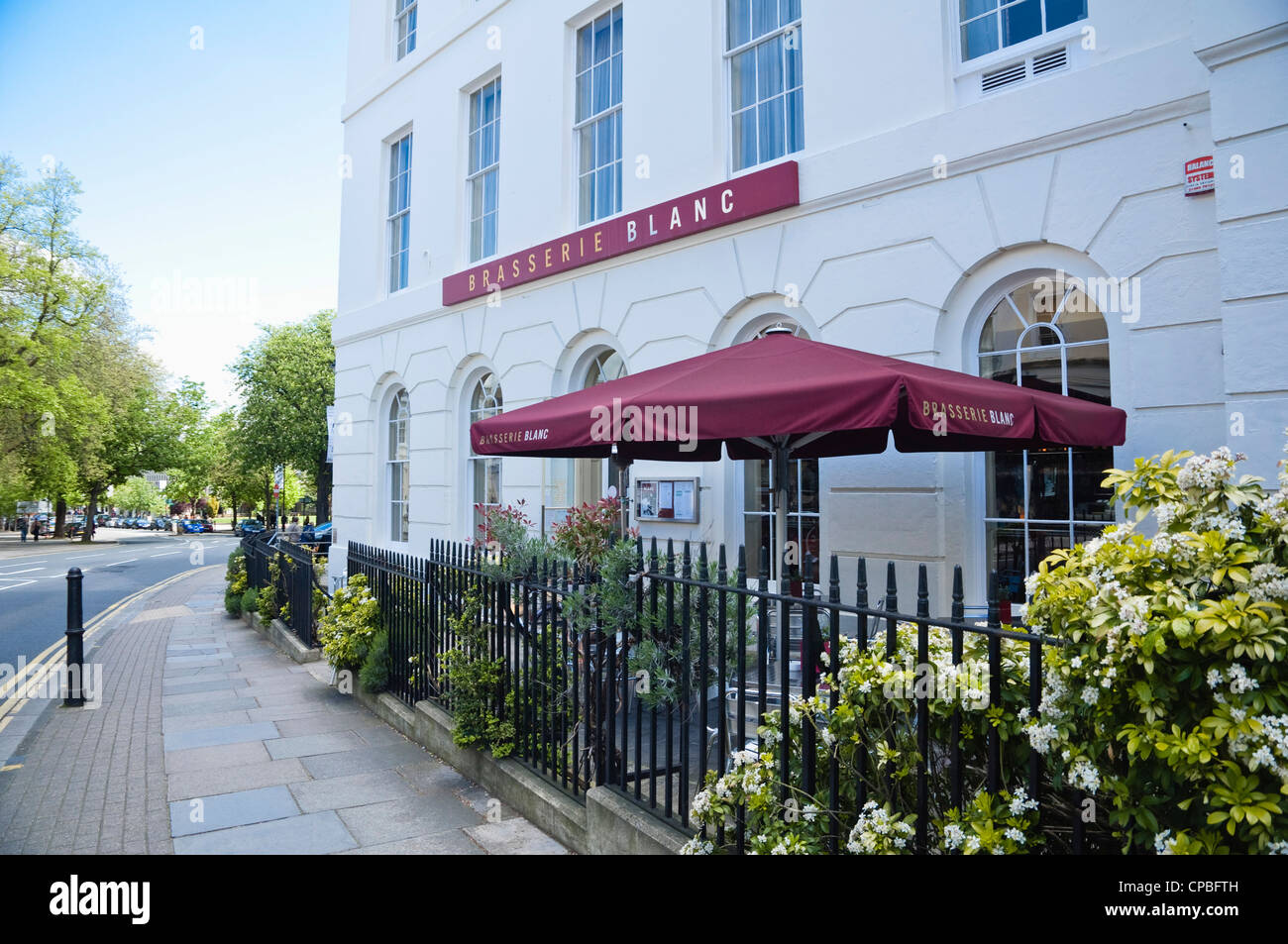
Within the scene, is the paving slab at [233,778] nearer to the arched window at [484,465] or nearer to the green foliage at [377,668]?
the green foliage at [377,668]

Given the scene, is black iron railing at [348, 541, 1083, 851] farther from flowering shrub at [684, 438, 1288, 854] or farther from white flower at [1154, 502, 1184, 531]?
white flower at [1154, 502, 1184, 531]

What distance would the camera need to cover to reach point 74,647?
319 inches

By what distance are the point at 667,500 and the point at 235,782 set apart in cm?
466

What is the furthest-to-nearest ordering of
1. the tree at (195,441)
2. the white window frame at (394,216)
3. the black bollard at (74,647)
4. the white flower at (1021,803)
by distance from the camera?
1. the tree at (195,441)
2. the white window frame at (394,216)
3. the black bollard at (74,647)
4. the white flower at (1021,803)

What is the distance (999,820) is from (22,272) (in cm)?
4217

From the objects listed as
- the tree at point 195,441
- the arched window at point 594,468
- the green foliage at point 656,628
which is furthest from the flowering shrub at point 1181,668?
the tree at point 195,441

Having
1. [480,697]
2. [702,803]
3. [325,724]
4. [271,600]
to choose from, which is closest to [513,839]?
[480,697]

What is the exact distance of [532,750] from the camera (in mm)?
5051

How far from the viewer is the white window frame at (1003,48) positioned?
20.1 ft

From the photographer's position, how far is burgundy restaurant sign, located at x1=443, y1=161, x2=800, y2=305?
302 inches

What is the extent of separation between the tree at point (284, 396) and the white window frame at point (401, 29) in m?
24.6

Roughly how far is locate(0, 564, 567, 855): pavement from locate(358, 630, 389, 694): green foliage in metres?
0.31
